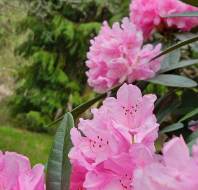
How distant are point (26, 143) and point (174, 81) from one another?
6678 millimetres

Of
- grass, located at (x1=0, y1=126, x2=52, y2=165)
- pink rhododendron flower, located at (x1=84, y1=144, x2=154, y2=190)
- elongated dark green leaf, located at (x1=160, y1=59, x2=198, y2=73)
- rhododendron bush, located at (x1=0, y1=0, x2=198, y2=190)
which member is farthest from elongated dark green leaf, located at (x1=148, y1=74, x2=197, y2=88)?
grass, located at (x1=0, y1=126, x2=52, y2=165)

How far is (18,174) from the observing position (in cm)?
56

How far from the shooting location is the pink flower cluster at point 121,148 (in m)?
0.46

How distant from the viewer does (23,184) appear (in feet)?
1.77

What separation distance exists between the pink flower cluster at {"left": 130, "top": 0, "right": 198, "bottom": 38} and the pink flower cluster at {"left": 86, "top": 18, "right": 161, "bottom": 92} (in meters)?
0.16

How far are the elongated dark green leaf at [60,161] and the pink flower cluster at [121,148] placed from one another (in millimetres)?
12

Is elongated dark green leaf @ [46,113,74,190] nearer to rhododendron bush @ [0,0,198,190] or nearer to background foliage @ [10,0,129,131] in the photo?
rhododendron bush @ [0,0,198,190]

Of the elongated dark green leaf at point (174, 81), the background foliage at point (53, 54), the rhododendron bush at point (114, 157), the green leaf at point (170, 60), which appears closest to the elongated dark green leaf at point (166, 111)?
the elongated dark green leaf at point (174, 81)

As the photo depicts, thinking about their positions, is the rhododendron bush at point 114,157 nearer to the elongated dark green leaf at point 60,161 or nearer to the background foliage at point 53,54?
the elongated dark green leaf at point 60,161

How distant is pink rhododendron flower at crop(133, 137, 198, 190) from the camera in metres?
0.43

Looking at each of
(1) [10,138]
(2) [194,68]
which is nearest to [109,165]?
(2) [194,68]

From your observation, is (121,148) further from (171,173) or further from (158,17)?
(158,17)

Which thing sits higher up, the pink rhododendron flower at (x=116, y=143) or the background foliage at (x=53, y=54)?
the pink rhododendron flower at (x=116, y=143)

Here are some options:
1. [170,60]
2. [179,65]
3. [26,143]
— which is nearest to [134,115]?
[179,65]
